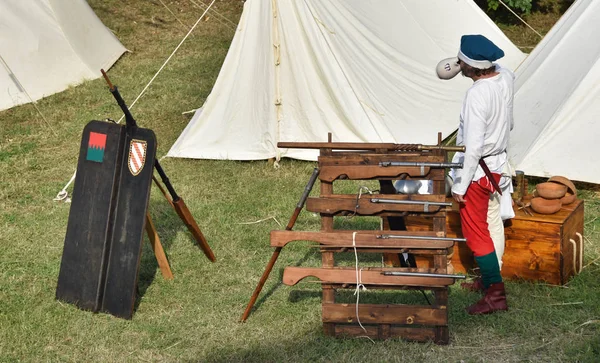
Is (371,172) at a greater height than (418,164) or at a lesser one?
lesser

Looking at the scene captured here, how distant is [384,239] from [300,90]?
3790 mm

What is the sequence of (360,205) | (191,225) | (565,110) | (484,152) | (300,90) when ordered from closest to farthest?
1. (360,205)
2. (484,152)
3. (191,225)
4. (565,110)
5. (300,90)

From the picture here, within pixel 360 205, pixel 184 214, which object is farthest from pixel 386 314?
pixel 184 214

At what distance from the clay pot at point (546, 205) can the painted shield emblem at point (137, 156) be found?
99.0 inches

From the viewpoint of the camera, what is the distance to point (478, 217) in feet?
16.2

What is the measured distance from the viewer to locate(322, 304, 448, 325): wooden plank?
4.54 m

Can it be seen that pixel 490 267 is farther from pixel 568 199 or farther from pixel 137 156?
pixel 137 156

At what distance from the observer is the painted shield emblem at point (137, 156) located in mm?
5152

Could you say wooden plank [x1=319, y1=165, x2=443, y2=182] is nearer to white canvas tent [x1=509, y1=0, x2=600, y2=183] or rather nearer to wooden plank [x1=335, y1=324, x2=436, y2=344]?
wooden plank [x1=335, y1=324, x2=436, y2=344]

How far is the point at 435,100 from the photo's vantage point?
30.2ft

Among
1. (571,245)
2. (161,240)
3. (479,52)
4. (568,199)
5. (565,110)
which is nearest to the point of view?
(479,52)

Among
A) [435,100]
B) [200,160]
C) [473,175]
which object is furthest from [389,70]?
[473,175]

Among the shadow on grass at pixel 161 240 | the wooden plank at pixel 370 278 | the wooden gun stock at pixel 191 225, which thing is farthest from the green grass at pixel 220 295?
the wooden plank at pixel 370 278

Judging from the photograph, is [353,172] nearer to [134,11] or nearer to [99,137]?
[99,137]
